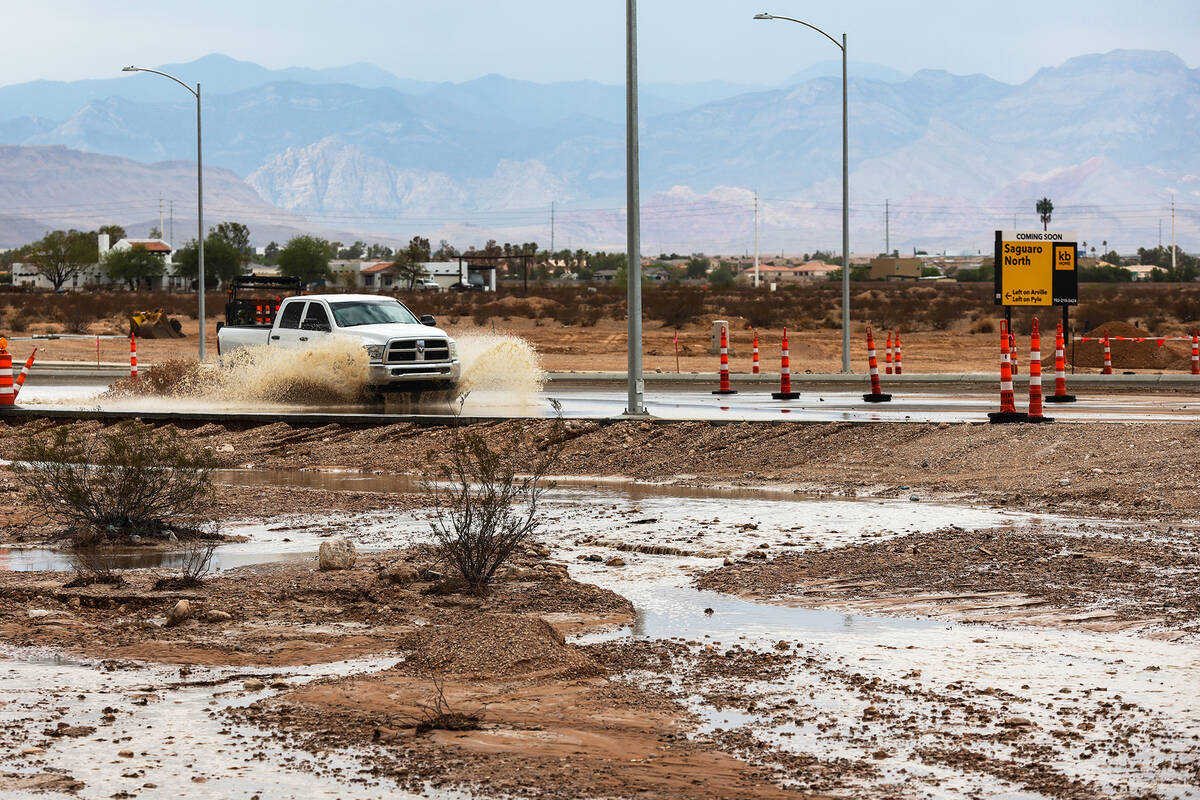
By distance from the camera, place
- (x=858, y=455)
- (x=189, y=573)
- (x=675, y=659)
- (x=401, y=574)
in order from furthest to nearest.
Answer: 1. (x=858, y=455)
2. (x=189, y=573)
3. (x=401, y=574)
4. (x=675, y=659)

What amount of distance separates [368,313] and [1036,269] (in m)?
13.5

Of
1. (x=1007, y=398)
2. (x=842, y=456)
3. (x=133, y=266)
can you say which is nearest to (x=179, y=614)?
(x=842, y=456)

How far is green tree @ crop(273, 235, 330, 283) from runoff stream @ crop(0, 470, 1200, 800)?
153 meters

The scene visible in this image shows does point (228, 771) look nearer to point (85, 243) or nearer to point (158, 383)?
point (158, 383)

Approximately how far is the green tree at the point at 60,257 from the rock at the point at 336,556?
152m

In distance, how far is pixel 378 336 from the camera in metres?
26.5

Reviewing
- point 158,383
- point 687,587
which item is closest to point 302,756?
point 687,587

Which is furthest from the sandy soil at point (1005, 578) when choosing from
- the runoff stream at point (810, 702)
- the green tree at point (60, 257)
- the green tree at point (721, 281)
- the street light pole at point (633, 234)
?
the green tree at point (60, 257)

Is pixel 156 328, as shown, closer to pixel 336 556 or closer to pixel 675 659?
pixel 336 556

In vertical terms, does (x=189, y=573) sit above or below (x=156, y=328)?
below

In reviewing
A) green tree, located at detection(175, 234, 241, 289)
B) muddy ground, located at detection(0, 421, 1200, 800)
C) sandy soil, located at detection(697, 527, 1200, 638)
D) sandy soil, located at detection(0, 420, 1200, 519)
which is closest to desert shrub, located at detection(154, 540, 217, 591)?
muddy ground, located at detection(0, 421, 1200, 800)

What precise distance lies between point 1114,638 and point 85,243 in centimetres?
17015

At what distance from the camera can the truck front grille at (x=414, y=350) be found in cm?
2630

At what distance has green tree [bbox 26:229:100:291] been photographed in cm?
16075
